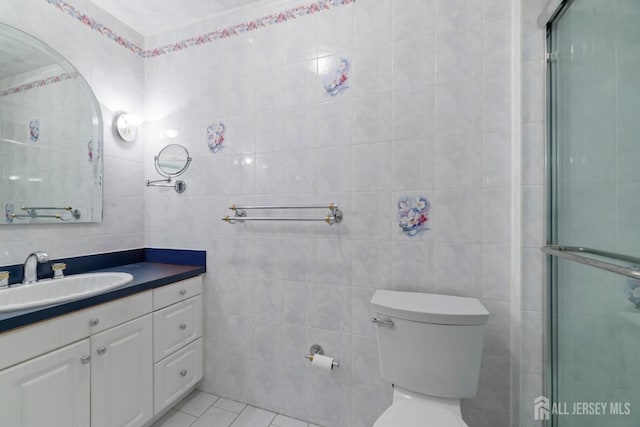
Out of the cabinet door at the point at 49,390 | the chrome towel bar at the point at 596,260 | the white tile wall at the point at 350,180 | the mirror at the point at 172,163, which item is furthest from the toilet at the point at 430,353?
the mirror at the point at 172,163

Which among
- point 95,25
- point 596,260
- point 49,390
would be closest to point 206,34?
point 95,25

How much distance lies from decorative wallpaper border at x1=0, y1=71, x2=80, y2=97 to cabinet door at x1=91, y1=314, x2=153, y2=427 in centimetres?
125

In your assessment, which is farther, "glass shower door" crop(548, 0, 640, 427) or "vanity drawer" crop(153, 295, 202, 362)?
"vanity drawer" crop(153, 295, 202, 362)

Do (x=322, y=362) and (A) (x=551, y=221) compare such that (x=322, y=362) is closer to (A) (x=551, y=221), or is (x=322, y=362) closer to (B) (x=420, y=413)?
(B) (x=420, y=413)

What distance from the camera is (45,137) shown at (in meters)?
1.44

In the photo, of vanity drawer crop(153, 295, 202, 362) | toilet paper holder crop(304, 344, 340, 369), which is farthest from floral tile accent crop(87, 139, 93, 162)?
toilet paper holder crop(304, 344, 340, 369)

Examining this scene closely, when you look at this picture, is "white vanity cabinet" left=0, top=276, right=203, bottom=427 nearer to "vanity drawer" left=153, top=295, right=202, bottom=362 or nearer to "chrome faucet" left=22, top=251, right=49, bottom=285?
"vanity drawer" left=153, top=295, right=202, bottom=362

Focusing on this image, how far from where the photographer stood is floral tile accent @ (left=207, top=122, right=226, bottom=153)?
1712 millimetres

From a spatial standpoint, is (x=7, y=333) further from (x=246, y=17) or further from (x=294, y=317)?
(x=246, y=17)

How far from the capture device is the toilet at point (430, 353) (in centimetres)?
104

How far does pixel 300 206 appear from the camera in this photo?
150 cm

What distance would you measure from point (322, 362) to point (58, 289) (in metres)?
1.39

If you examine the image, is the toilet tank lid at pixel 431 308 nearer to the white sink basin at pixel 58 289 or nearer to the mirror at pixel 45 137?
the white sink basin at pixel 58 289

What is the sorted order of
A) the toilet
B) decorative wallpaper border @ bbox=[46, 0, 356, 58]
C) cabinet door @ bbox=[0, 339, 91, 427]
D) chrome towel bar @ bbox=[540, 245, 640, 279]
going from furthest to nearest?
decorative wallpaper border @ bbox=[46, 0, 356, 58] < the toilet < cabinet door @ bbox=[0, 339, 91, 427] < chrome towel bar @ bbox=[540, 245, 640, 279]
